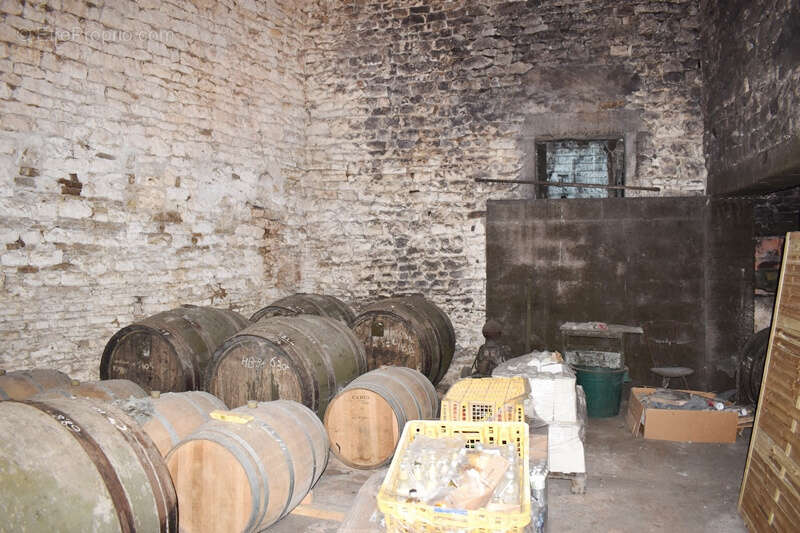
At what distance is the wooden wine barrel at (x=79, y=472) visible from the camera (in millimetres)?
1797

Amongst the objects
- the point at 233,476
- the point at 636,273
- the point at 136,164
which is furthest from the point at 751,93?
the point at 136,164

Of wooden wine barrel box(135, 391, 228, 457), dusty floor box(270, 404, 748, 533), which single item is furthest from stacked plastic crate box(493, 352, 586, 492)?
wooden wine barrel box(135, 391, 228, 457)

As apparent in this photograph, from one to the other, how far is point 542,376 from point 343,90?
4369 mm

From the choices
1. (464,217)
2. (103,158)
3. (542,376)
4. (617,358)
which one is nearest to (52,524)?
(542,376)

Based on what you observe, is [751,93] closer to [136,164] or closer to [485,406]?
[485,406]

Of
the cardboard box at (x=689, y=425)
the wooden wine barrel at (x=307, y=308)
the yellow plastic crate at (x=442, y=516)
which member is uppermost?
the wooden wine barrel at (x=307, y=308)

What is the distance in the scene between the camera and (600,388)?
15.7 feet

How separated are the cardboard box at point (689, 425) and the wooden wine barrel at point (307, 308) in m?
2.89

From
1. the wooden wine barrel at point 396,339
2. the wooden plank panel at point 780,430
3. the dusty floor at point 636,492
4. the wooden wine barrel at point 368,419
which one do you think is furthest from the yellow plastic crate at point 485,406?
the wooden wine barrel at point 396,339

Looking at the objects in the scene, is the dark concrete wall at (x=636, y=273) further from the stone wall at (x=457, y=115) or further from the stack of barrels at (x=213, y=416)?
the stack of barrels at (x=213, y=416)

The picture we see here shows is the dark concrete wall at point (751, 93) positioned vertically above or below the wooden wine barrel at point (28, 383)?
above

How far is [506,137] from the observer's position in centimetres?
597

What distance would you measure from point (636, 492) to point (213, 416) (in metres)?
2.71

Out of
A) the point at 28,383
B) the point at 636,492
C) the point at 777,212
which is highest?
the point at 777,212
